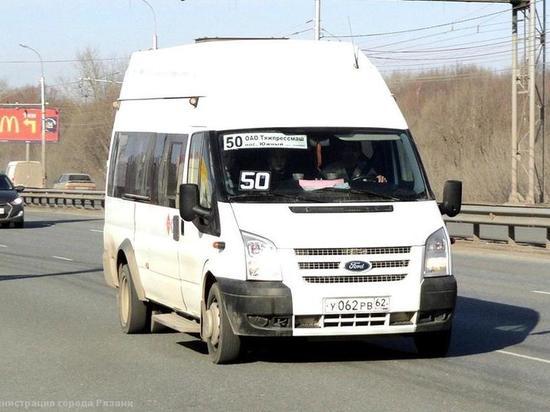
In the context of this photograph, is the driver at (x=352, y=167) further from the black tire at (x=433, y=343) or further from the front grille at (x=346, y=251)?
the black tire at (x=433, y=343)

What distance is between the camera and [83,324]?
12.4 metres

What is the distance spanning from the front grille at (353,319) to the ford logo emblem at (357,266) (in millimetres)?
346

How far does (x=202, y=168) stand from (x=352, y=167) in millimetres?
1253

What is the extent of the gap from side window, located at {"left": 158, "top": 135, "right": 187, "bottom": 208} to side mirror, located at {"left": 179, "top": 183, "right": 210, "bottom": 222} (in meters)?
0.74

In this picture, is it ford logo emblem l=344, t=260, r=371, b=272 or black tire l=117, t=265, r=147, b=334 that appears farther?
black tire l=117, t=265, r=147, b=334

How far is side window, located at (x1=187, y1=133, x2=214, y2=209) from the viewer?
9555 mm

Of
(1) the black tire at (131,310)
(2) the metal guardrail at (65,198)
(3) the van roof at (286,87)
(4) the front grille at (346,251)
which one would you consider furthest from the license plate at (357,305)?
(2) the metal guardrail at (65,198)

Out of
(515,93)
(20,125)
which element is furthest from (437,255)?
(20,125)

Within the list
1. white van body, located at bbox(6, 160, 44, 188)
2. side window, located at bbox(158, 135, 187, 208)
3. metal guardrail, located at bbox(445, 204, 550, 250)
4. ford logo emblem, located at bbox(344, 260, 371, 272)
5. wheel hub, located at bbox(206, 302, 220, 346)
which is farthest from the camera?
white van body, located at bbox(6, 160, 44, 188)

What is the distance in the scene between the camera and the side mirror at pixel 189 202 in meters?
9.46

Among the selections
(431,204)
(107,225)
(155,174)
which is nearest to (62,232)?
(107,225)

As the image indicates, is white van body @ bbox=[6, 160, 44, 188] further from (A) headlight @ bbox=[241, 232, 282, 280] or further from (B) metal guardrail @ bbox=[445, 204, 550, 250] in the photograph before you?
(A) headlight @ bbox=[241, 232, 282, 280]

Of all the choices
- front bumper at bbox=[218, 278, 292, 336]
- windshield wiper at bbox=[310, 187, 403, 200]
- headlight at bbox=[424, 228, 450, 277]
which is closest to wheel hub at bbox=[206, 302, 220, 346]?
front bumper at bbox=[218, 278, 292, 336]

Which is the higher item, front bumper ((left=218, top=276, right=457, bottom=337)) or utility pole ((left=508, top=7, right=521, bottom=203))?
utility pole ((left=508, top=7, right=521, bottom=203))
